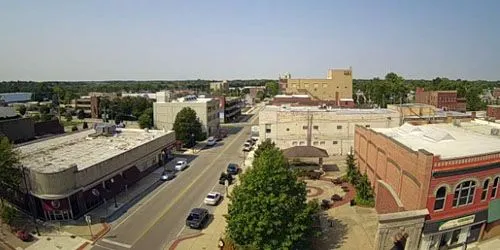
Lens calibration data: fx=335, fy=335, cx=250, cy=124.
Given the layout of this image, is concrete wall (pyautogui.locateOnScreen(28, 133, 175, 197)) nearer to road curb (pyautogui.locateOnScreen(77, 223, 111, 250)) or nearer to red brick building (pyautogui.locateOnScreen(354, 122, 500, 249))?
road curb (pyautogui.locateOnScreen(77, 223, 111, 250))

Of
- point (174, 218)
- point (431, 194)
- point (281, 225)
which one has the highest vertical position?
point (431, 194)

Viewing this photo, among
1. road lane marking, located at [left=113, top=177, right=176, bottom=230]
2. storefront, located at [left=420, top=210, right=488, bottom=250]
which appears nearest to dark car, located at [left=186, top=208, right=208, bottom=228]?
road lane marking, located at [left=113, top=177, right=176, bottom=230]

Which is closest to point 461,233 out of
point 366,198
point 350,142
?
point 366,198

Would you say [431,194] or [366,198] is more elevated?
[431,194]

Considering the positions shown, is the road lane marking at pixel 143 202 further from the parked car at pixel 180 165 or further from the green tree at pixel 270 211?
the green tree at pixel 270 211

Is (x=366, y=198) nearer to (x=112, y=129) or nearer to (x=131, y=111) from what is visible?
(x=112, y=129)

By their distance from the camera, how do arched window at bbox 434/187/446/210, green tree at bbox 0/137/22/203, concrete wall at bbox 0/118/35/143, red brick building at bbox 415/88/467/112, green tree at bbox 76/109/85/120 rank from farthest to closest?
green tree at bbox 76/109/85/120
red brick building at bbox 415/88/467/112
concrete wall at bbox 0/118/35/143
green tree at bbox 0/137/22/203
arched window at bbox 434/187/446/210

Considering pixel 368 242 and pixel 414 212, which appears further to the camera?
pixel 368 242

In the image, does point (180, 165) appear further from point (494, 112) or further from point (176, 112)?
point (494, 112)

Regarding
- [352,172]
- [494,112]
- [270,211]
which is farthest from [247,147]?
[494,112]
